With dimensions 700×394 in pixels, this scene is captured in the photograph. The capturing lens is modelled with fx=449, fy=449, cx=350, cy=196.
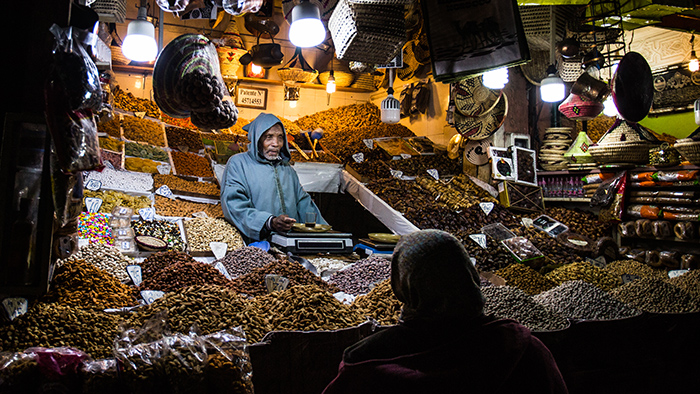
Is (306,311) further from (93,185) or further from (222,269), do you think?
(93,185)

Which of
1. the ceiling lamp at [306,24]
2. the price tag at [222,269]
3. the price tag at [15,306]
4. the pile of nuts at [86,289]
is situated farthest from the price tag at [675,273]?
the price tag at [15,306]

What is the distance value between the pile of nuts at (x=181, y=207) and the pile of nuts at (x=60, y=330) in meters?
2.39

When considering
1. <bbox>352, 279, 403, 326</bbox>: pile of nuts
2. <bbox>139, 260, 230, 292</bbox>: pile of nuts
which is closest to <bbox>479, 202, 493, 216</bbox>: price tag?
<bbox>352, 279, 403, 326</bbox>: pile of nuts

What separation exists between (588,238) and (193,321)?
13.4 feet

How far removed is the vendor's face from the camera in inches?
182

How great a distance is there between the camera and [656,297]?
117 inches

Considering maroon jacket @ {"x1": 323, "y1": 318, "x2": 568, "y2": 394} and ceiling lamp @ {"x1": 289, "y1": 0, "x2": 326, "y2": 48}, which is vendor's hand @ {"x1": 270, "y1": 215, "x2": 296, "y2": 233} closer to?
ceiling lamp @ {"x1": 289, "y1": 0, "x2": 326, "y2": 48}

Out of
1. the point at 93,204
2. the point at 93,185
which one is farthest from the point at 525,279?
the point at 93,185

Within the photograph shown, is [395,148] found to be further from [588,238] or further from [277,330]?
[277,330]

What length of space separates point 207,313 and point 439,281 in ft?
3.62

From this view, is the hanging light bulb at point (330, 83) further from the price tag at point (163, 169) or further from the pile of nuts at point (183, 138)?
the price tag at point (163, 169)

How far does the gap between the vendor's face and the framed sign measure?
10.8 feet

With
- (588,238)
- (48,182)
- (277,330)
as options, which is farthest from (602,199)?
(48,182)

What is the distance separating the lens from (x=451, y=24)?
2.73 meters
